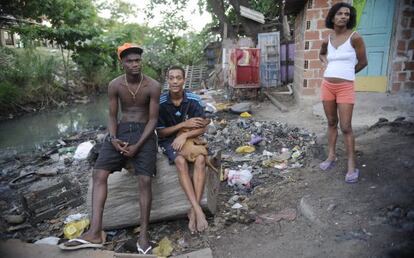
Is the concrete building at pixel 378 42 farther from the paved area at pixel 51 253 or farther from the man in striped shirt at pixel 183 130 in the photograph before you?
the paved area at pixel 51 253

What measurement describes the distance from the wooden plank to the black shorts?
0.15 meters

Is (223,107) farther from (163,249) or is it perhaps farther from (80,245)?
(80,245)

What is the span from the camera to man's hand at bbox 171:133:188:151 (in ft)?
10.5

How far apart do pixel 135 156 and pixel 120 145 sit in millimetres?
177

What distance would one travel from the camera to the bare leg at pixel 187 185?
9.91 feet

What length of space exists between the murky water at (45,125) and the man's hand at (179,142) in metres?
5.78

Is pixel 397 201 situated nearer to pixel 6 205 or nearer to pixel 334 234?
pixel 334 234

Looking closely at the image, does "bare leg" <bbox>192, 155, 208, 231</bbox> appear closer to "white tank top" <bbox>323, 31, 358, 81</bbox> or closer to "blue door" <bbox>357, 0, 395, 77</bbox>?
"white tank top" <bbox>323, 31, 358, 81</bbox>

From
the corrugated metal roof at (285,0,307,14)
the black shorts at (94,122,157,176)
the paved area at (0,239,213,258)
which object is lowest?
the paved area at (0,239,213,258)

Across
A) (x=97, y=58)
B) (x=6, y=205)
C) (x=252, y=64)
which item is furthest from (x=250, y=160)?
(x=97, y=58)

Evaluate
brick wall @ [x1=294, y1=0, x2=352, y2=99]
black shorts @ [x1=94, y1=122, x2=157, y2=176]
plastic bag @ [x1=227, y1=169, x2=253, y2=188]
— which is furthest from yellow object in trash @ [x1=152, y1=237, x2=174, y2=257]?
brick wall @ [x1=294, y1=0, x2=352, y2=99]

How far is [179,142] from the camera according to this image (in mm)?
3215

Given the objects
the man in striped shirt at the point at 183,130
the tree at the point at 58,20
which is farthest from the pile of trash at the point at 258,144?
the tree at the point at 58,20

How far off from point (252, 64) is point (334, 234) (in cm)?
696
